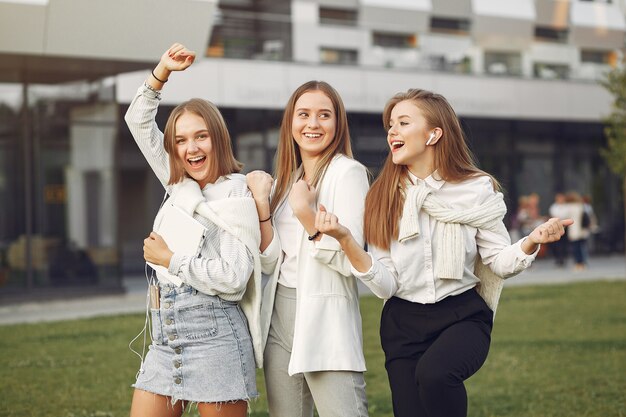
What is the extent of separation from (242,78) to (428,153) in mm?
18907

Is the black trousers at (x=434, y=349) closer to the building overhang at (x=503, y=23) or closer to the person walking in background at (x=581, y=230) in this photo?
the person walking in background at (x=581, y=230)

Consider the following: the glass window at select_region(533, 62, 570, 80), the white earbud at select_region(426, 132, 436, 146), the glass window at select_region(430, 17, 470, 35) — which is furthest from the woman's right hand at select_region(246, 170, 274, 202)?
the glass window at select_region(533, 62, 570, 80)

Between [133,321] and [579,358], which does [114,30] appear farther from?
[579,358]

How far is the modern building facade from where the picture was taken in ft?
58.7

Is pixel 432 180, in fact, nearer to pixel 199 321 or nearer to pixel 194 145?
pixel 194 145

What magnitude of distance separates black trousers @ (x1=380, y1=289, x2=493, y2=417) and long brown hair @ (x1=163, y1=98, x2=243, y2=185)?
0.96 meters

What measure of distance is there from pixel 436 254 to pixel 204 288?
102cm

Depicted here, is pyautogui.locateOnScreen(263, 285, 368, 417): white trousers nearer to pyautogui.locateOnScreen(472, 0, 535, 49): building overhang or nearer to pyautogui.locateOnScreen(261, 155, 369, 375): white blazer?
pyautogui.locateOnScreen(261, 155, 369, 375): white blazer

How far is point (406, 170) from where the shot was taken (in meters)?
4.57

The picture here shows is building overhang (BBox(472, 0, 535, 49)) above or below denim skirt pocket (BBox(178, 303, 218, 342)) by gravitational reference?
above

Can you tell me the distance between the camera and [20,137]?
1861cm

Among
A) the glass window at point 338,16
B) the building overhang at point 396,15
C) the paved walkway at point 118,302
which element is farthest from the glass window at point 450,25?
the paved walkway at point 118,302

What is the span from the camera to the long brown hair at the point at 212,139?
4.42 metres

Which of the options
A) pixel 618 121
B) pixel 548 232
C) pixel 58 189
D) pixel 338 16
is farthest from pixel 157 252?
pixel 618 121
